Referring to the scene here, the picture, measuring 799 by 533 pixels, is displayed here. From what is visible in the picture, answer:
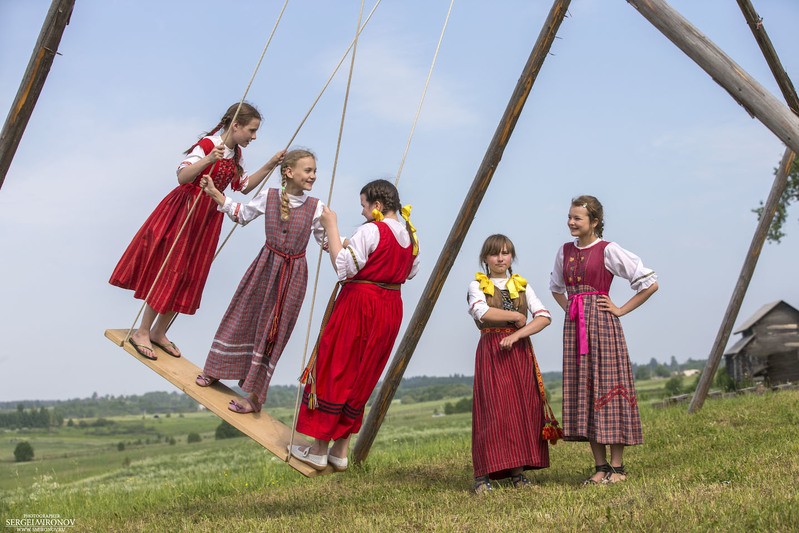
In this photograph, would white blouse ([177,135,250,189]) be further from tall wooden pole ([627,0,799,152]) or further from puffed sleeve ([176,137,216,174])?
tall wooden pole ([627,0,799,152])

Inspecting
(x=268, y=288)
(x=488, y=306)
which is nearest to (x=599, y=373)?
(x=488, y=306)

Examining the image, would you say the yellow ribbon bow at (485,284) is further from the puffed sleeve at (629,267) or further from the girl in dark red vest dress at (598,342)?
the puffed sleeve at (629,267)

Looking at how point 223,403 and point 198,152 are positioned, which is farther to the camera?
point 198,152

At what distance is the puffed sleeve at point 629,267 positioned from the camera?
205 inches

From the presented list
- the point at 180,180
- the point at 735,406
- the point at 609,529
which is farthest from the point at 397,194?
the point at 735,406

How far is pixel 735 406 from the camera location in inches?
387

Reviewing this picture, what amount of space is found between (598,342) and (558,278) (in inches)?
19.6

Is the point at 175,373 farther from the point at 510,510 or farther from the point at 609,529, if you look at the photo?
the point at 609,529

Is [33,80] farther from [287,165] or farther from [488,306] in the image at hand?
[488,306]

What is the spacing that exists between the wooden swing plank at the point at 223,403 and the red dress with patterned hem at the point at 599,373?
1613 mm

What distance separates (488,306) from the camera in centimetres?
530

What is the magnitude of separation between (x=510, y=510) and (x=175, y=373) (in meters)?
2.08

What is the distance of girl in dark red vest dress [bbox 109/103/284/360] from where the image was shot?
518cm

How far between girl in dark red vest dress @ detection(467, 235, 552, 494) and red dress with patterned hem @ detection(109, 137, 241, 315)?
5.53 ft
